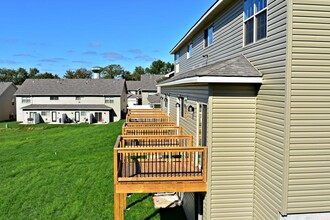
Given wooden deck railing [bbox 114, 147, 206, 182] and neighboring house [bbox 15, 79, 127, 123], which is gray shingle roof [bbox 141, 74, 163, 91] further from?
wooden deck railing [bbox 114, 147, 206, 182]

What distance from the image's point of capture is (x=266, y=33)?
19.2 ft

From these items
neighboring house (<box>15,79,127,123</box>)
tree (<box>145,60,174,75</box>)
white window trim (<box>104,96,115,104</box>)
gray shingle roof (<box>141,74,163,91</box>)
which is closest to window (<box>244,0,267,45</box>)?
neighboring house (<box>15,79,127,123</box>)

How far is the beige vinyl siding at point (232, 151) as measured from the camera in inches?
247

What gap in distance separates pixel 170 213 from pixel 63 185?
5669mm

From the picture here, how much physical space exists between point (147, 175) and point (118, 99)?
116 feet

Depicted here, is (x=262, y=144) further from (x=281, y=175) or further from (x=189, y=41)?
(x=189, y=41)

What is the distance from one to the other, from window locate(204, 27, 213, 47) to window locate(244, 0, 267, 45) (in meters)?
3.29

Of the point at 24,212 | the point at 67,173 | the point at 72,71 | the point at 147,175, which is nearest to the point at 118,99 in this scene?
the point at 67,173

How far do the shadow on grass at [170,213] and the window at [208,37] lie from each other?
661cm

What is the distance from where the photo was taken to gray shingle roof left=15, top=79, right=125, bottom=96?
→ 42469 millimetres

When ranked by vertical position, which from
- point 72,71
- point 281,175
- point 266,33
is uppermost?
point 72,71

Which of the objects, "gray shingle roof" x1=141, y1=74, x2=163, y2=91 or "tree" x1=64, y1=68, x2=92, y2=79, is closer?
"gray shingle roof" x1=141, y1=74, x2=163, y2=91

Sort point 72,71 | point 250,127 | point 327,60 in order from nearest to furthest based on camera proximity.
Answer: point 327,60 → point 250,127 → point 72,71

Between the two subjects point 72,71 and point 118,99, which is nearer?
point 118,99
